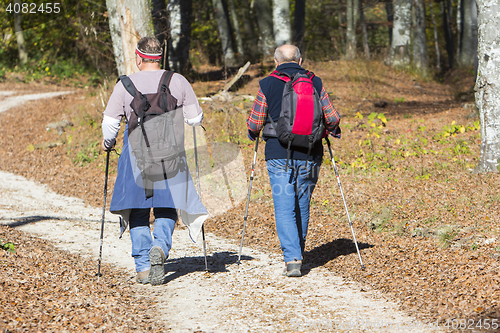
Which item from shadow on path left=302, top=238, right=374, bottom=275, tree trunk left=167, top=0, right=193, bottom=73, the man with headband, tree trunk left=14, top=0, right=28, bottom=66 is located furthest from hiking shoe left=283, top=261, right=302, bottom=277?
tree trunk left=14, top=0, right=28, bottom=66

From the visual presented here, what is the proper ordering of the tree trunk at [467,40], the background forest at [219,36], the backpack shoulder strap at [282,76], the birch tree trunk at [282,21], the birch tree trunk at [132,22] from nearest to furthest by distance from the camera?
the backpack shoulder strap at [282,76] → the birch tree trunk at [132,22] → the birch tree trunk at [282,21] → the background forest at [219,36] → the tree trunk at [467,40]

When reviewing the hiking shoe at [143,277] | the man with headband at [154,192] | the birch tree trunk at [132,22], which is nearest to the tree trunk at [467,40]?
the birch tree trunk at [132,22]

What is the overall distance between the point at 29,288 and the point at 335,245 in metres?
3.44

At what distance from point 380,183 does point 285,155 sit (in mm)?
3862

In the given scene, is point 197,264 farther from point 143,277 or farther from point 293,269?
point 293,269

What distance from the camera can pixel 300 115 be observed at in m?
4.50

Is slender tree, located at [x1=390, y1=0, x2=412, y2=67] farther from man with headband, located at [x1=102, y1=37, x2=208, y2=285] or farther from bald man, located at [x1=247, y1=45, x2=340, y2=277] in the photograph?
man with headband, located at [x1=102, y1=37, x2=208, y2=285]

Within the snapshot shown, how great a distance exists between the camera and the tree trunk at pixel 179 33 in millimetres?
18125

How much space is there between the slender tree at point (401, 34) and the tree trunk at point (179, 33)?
745 cm

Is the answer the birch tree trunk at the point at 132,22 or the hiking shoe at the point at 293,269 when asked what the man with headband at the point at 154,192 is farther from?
the birch tree trunk at the point at 132,22

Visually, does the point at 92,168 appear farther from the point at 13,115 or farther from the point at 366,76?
the point at 366,76

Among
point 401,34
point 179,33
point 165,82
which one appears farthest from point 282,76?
point 179,33

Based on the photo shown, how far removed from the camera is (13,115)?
54.3 ft

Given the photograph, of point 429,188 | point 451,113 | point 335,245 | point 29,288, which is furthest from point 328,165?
point 29,288
